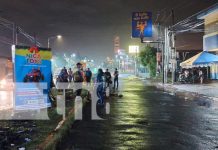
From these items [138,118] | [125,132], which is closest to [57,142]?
[125,132]

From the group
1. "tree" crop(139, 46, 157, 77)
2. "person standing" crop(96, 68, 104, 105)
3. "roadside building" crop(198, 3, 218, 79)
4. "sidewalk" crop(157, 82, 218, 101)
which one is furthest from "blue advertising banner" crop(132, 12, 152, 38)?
"person standing" crop(96, 68, 104, 105)

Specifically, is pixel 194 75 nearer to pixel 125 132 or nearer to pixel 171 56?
pixel 171 56

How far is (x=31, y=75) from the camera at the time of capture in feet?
41.5

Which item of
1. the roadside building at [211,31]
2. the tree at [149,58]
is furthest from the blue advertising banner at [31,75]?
the tree at [149,58]

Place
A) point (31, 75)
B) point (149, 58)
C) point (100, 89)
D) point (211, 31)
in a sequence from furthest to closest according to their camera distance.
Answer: point (149, 58) < point (211, 31) < point (100, 89) < point (31, 75)

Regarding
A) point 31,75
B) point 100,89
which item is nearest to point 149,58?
point 100,89

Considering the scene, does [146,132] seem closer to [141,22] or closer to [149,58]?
[141,22]

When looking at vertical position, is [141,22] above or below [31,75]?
above

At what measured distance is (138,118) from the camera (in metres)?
13.8

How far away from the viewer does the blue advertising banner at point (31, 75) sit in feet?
41.0

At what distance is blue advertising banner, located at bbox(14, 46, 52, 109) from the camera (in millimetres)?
12484

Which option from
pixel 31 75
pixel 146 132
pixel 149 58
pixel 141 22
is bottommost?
pixel 146 132

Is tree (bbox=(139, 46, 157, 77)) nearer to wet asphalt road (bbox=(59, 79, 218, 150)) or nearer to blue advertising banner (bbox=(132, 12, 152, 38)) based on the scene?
blue advertising banner (bbox=(132, 12, 152, 38))

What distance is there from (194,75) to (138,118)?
33.6 metres
